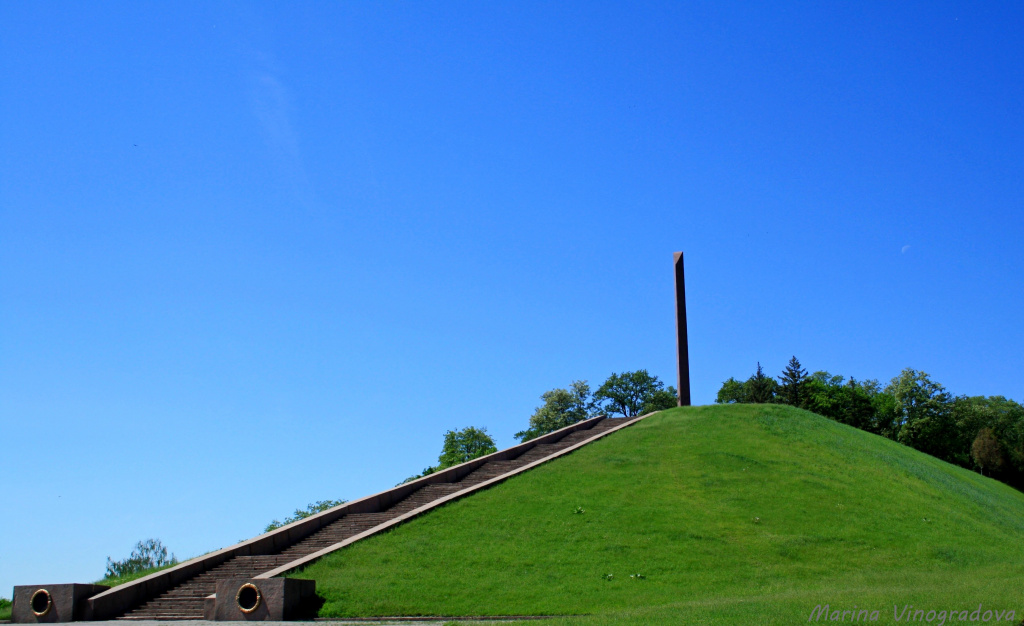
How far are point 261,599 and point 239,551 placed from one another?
5068 millimetres

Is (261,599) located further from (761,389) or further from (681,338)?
(761,389)

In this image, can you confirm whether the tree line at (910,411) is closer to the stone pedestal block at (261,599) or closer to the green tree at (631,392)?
the green tree at (631,392)

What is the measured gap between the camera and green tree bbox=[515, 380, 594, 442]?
232 ft

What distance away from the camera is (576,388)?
7444 cm

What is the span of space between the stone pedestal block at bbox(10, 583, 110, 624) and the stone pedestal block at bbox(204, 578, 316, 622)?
3.57 m

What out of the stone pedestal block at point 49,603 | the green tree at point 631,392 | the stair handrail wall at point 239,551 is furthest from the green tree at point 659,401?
the stone pedestal block at point 49,603

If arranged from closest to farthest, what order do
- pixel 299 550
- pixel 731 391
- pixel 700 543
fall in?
pixel 700 543 → pixel 299 550 → pixel 731 391

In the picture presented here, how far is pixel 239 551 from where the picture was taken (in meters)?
20.0

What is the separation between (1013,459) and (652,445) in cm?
4856

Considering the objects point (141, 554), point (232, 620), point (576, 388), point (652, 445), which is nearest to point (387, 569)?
point (232, 620)

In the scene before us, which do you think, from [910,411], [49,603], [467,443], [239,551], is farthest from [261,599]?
[910,411]

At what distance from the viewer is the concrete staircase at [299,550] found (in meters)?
17.1

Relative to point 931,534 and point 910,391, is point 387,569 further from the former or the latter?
point 910,391

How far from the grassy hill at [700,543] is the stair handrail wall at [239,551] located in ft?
9.77
